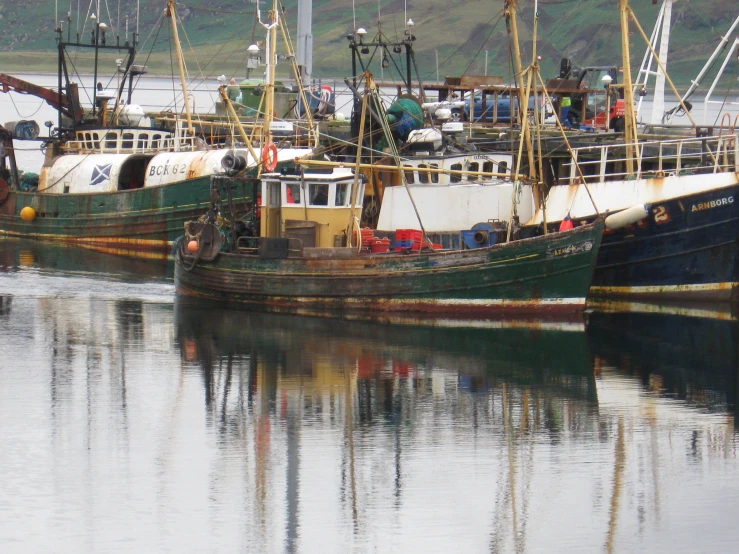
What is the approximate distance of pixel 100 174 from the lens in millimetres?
44281

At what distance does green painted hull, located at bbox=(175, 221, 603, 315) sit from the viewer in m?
28.0

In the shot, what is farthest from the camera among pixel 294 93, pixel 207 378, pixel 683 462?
pixel 294 93

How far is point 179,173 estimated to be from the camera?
1641 inches

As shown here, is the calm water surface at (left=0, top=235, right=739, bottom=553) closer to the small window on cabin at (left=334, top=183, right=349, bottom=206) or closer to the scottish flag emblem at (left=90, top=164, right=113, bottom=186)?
the small window on cabin at (left=334, top=183, right=349, bottom=206)

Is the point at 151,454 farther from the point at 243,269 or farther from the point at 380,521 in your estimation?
the point at 243,269

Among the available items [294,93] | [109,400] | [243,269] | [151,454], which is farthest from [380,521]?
[294,93]

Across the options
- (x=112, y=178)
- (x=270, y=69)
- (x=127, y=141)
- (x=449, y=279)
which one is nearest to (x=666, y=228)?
(x=449, y=279)

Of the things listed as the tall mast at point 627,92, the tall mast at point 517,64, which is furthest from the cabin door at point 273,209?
the tall mast at point 627,92

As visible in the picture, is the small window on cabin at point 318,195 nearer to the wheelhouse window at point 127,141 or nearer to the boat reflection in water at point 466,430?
the boat reflection in water at point 466,430

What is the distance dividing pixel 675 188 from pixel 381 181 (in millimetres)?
7777

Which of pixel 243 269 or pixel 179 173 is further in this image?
pixel 179 173

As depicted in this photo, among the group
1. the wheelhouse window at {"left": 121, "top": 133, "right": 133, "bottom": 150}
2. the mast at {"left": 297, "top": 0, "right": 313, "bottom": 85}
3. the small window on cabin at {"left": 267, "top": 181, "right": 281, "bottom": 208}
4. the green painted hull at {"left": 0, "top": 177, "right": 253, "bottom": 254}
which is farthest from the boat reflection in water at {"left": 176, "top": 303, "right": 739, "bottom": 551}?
the mast at {"left": 297, "top": 0, "right": 313, "bottom": 85}

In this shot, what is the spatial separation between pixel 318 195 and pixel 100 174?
16.0 meters

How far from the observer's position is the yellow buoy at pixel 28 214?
46125 millimetres
